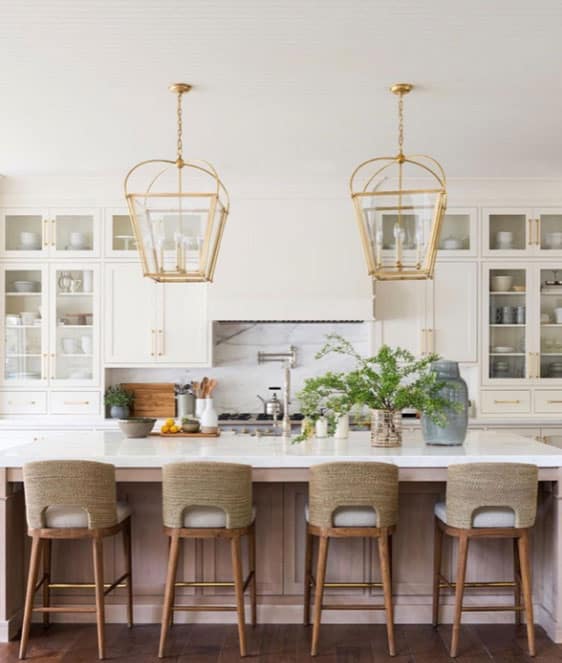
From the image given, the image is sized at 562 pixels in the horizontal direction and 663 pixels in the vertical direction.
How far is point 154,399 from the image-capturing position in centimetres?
619

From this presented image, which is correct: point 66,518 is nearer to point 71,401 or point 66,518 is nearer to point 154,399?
point 71,401

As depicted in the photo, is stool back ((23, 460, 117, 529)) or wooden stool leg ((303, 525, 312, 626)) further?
wooden stool leg ((303, 525, 312, 626))

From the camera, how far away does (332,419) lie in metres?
3.83

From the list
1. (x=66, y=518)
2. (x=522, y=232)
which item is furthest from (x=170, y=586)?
(x=522, y=232)

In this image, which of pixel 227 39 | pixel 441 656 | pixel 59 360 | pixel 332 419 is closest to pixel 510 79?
pixel 227 39

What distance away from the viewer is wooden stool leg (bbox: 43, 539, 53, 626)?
368cm

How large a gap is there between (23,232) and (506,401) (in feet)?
13.2

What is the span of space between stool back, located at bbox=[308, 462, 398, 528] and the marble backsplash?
2981 millimetres

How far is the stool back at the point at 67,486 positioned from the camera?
3266 mm

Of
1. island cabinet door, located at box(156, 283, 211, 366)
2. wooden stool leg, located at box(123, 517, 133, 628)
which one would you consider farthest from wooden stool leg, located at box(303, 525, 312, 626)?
island cabinet door, located at box(156, 283, 211, 366)

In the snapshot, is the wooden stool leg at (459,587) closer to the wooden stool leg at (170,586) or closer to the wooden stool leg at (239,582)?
the wooden stool leg at (239,582)

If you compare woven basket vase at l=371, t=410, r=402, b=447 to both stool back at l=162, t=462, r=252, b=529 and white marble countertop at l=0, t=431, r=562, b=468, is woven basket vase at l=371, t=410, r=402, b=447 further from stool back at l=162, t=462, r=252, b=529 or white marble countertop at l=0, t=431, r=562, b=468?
stool back at l=162, t=462, r=252, b=529

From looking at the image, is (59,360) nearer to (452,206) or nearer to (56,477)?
(56,477)

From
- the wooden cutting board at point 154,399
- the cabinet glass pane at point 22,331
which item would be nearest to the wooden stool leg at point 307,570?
the wooden cutting board at point 154,399
